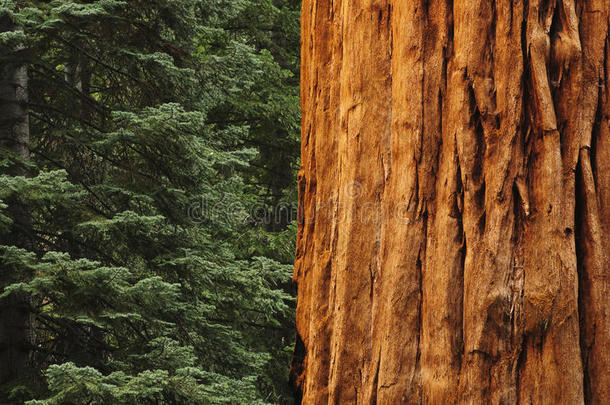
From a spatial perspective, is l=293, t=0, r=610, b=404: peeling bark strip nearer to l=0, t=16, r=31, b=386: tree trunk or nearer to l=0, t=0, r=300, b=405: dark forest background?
l=0, t=0, r=300, b=405: dark forest background

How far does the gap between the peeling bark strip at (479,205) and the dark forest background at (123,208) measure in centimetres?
456

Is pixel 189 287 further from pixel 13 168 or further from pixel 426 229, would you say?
pixel 426 229

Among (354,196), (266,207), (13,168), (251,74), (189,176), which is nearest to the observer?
(354,196)

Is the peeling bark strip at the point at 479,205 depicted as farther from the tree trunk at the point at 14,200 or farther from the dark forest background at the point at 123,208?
the tree trunk at the point at 14,200

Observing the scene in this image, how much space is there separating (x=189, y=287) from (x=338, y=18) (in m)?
6.55

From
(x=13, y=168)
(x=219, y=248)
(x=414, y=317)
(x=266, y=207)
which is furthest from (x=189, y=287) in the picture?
(x=414, y=317)

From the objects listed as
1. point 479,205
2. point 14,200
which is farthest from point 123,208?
point 479,205

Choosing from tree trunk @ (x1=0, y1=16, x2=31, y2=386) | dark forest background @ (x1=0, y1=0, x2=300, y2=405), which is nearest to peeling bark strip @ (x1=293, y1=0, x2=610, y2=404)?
dark forest background @ (x1=0, y1=0, x2=300, y2=405)

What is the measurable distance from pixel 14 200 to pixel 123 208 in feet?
4.17

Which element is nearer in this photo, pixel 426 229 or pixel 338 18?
pixel 426 229

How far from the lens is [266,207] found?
12680mm

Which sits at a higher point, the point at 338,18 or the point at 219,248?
the point at 338,18

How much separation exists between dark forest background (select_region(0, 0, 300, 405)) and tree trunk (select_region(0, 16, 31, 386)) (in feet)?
0.05

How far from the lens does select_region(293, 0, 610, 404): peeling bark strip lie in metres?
2.21
